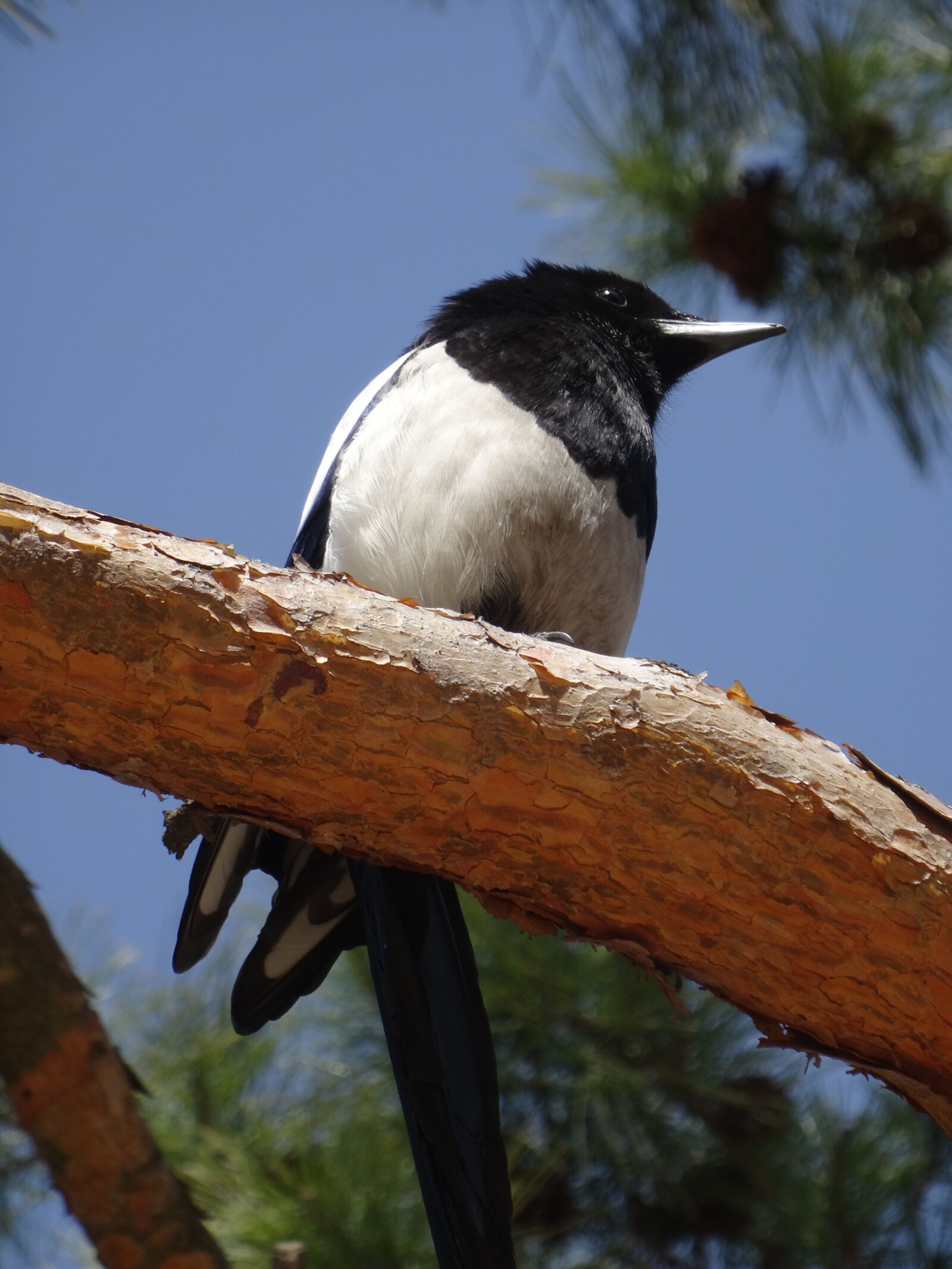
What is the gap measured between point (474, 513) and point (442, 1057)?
73 cm

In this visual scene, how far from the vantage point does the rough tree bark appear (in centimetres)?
123

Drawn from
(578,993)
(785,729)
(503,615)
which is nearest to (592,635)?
(503,615)

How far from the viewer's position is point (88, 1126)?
1.46m

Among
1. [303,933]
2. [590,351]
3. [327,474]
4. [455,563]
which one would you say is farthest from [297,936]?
[590,351]

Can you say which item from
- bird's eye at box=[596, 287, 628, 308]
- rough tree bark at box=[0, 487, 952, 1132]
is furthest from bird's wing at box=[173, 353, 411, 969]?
bird's eye at box=[596, 287, 628, 308]

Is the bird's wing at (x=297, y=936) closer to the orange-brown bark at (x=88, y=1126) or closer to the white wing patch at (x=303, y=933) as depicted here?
the white wing patch at (x=303, y=933)

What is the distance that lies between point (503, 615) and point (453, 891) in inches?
17.7

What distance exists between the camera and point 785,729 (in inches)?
53.1

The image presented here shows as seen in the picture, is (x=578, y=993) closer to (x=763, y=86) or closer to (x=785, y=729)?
(x=785, y=729)

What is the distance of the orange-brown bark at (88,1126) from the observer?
143 centimetres

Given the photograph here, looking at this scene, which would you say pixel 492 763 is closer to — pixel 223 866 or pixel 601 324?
pixel 223 866

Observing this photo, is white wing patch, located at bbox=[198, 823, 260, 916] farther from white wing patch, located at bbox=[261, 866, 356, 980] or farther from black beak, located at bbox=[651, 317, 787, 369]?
black beak, located at bbox=[651, 317, 787, 369]

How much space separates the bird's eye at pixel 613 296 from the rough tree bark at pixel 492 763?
123cm

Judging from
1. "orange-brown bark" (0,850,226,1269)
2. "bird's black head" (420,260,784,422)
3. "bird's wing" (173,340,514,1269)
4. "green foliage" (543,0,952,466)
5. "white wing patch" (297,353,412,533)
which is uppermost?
"green foliage" (543,0,952,466)
